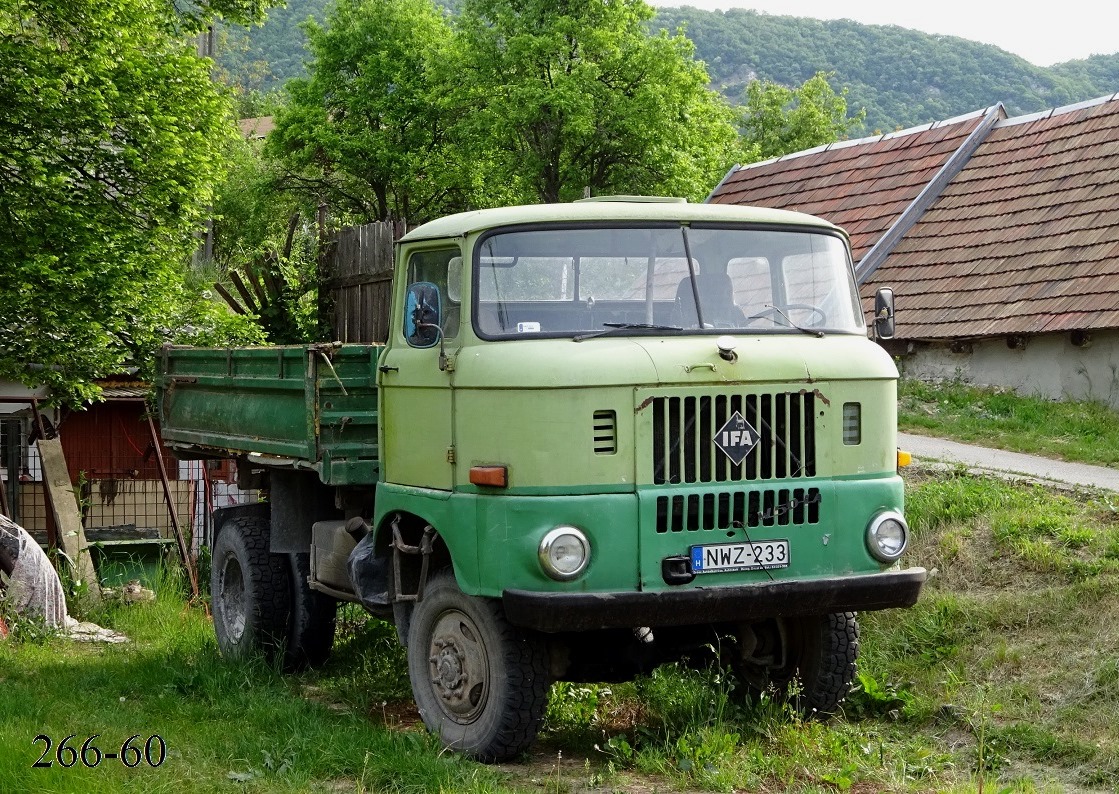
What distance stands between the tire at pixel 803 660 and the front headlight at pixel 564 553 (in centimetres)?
149

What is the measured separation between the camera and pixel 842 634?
23.1 feet

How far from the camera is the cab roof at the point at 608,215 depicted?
661 centimetres

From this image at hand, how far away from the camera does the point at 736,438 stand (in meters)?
6.31

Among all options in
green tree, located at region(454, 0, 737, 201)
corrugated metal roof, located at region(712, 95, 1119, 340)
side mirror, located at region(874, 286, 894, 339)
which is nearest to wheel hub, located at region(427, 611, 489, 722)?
side mirror, located at region(874, 286, 894, 339)

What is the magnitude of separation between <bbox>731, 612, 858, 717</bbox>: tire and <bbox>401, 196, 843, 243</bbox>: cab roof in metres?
2.01

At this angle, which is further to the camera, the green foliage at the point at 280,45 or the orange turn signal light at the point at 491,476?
the green foliage at the point at 280,45

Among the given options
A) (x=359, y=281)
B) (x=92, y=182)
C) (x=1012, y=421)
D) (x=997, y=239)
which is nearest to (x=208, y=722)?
(x=92, y=182)

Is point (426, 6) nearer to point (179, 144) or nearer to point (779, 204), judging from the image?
point (779, 204)

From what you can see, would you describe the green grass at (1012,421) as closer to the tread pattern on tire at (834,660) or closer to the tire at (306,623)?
the tread pattern on tire at (834,660)

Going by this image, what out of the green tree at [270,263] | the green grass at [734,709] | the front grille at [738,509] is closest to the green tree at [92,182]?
the green tree at [270,263]

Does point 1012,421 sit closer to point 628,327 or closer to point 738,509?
point 738,509

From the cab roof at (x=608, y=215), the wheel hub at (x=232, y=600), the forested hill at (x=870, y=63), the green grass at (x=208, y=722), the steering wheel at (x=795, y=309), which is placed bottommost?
the green grass at (x=208, y=722)

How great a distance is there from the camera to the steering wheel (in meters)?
6.78

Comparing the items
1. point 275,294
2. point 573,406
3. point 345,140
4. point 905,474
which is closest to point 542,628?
point 573,406
